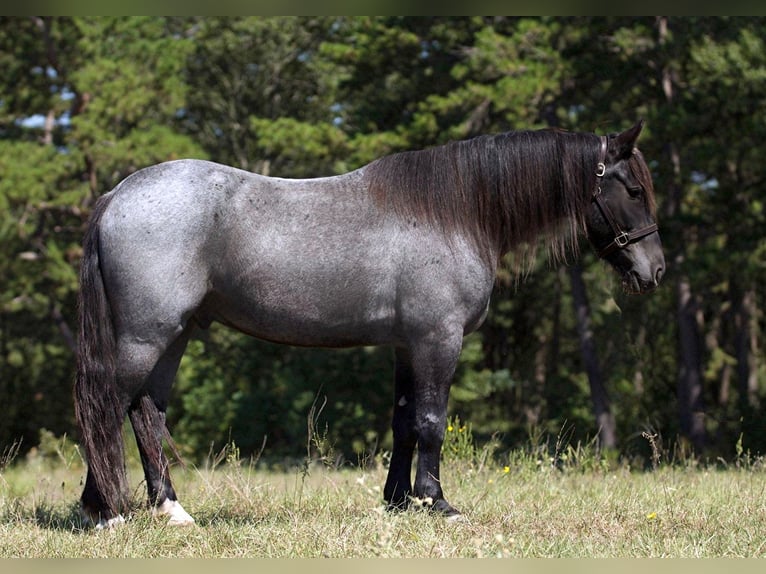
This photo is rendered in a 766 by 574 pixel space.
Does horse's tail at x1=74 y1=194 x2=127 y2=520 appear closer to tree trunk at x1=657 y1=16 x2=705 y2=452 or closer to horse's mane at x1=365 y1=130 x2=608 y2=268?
horse's mane at x1=365 y1=130 x2=608 y2=268

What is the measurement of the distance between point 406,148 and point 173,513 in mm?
13901

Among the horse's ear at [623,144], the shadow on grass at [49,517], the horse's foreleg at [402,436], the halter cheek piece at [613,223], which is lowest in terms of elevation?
the shadow on grass at [49,517]

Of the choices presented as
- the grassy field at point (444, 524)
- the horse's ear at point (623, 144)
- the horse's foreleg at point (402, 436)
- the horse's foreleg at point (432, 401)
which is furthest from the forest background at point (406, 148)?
the horse's ear at point (623, 144)

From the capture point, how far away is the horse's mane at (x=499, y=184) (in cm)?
519

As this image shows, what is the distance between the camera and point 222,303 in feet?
16.6

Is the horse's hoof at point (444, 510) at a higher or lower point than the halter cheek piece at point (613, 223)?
lower

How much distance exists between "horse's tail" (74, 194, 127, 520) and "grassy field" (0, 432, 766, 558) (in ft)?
0.63

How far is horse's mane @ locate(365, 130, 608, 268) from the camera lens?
5191 millimetres

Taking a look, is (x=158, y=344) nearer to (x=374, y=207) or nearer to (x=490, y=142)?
(x=374, y=207)

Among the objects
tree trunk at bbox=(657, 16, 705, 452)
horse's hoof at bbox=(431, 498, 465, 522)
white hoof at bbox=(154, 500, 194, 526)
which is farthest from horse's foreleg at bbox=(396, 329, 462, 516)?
tree trunk at bbox=(657, 16, 705, 452)

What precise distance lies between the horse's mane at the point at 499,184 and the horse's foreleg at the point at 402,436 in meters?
0.90

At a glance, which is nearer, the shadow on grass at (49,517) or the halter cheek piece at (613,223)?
the shadow on grass at (49,517)

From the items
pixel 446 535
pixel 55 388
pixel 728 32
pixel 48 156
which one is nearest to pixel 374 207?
pixel 446 535

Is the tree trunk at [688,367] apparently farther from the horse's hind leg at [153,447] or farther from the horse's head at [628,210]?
the horse's hind leg at [153,447]
